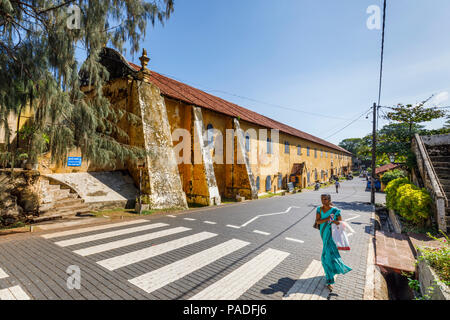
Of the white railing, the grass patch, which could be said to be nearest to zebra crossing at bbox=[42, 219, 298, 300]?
the grass patch

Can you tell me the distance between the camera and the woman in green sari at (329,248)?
12.1 ft

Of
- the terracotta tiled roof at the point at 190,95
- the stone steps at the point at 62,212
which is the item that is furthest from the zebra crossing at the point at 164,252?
the terracotta tiled roof at the point at 190,95

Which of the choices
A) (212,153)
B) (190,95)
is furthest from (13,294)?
(190,95)

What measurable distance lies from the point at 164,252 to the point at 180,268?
3.45 feet

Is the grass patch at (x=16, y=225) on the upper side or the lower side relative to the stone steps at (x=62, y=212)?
lower

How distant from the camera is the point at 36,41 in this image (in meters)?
5.59

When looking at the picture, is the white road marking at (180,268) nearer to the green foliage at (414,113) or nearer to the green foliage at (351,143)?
the green foliage at (414,113)

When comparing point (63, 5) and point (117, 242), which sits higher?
point (63, 5)

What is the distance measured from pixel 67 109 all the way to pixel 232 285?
751 cm

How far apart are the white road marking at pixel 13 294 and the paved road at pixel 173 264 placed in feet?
0.04
